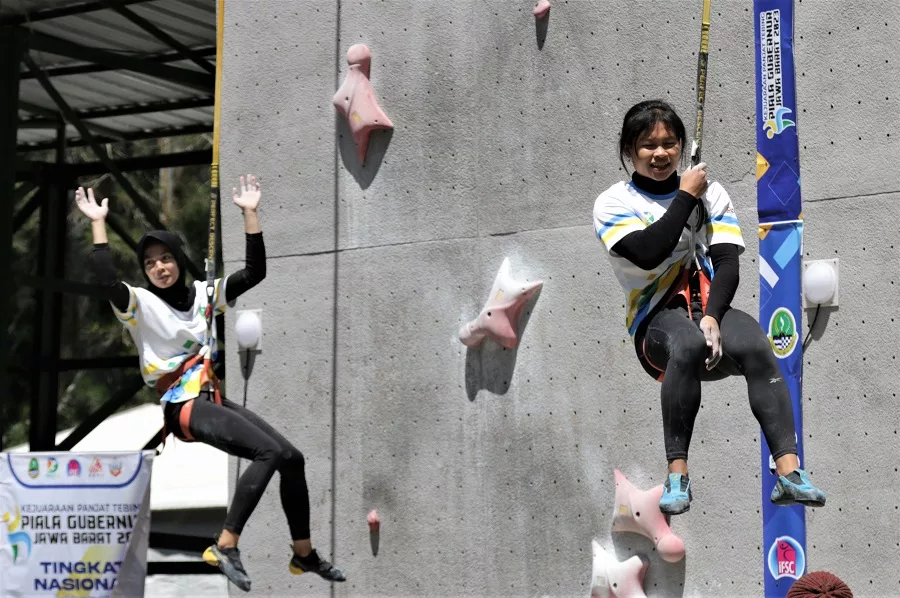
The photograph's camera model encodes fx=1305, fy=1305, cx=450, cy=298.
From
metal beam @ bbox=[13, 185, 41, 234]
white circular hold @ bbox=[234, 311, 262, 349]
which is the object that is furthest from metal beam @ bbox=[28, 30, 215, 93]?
metal beam @ bbox=[13, 185, 41, 234]

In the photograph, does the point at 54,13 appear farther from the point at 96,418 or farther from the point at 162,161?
the point at 96,418

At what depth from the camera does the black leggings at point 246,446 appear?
5.93m

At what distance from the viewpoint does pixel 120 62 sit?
37.7 feet

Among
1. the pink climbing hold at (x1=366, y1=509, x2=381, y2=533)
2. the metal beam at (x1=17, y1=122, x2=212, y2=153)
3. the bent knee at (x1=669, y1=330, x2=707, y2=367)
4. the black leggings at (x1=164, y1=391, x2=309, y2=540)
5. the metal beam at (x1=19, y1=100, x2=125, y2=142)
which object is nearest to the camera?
the bent knee at (x1=669, y1=330, x2=707, y2=367)

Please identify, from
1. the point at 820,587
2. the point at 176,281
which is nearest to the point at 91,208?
the point at 176,281

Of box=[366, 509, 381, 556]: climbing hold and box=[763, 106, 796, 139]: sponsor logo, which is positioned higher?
box=[763, 106, 796, 139]: sponsor logo

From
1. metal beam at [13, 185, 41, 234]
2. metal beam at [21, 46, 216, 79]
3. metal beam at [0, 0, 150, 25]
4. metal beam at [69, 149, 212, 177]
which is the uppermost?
metal beam at [0, 0, 150, 25]

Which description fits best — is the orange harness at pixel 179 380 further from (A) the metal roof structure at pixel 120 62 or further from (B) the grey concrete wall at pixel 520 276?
(A) the metal roof structure at pixel 120 62

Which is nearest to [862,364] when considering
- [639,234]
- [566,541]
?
[566,541]

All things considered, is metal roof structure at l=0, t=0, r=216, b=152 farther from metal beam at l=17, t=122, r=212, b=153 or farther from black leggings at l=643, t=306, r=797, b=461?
black leggings at l=643, t=306, r=797, b=461

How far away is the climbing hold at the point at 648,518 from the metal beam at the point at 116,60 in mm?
6639

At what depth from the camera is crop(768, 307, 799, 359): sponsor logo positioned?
458 cm

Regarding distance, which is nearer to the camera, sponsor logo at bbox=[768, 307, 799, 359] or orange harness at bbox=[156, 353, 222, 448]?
sponsor logo at bbox=[768, 307, 799, 359]

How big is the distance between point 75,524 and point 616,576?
114 inches
